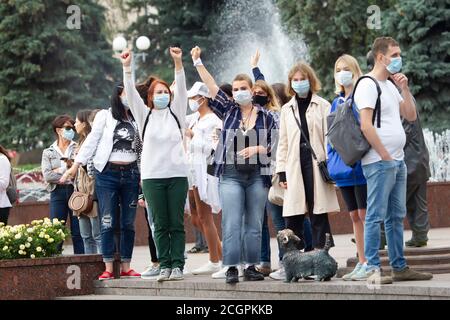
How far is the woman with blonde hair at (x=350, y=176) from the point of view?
9875mm

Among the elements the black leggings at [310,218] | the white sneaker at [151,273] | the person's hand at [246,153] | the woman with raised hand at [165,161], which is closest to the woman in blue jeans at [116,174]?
the white sneaker at [151,273]

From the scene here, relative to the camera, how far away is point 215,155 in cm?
1051

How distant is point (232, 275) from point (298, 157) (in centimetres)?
113

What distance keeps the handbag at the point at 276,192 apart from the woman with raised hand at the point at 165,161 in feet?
2.48

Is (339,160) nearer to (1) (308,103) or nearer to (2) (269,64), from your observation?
(1) (308,103)

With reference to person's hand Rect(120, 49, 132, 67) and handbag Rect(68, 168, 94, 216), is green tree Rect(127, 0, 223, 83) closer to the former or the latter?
handbag Rect(68, 168, 94, 216)

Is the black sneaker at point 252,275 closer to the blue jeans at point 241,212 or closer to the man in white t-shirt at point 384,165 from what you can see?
the blue jeans at point 241,212

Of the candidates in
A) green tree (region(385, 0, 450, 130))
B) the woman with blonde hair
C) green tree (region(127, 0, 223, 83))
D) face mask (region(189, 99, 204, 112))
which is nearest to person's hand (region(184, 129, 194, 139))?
face mask (region(189, 99, 204, 112))

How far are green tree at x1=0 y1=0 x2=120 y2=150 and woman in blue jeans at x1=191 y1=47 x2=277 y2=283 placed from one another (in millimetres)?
25495

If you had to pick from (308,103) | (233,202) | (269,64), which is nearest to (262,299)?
(233,202)

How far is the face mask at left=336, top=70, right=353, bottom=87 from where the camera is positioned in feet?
33.0

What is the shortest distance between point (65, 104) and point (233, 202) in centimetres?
2698

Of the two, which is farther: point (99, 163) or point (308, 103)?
point (99, 163)

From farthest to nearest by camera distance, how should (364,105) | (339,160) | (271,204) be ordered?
(271,204), (339,160), (364,105)
